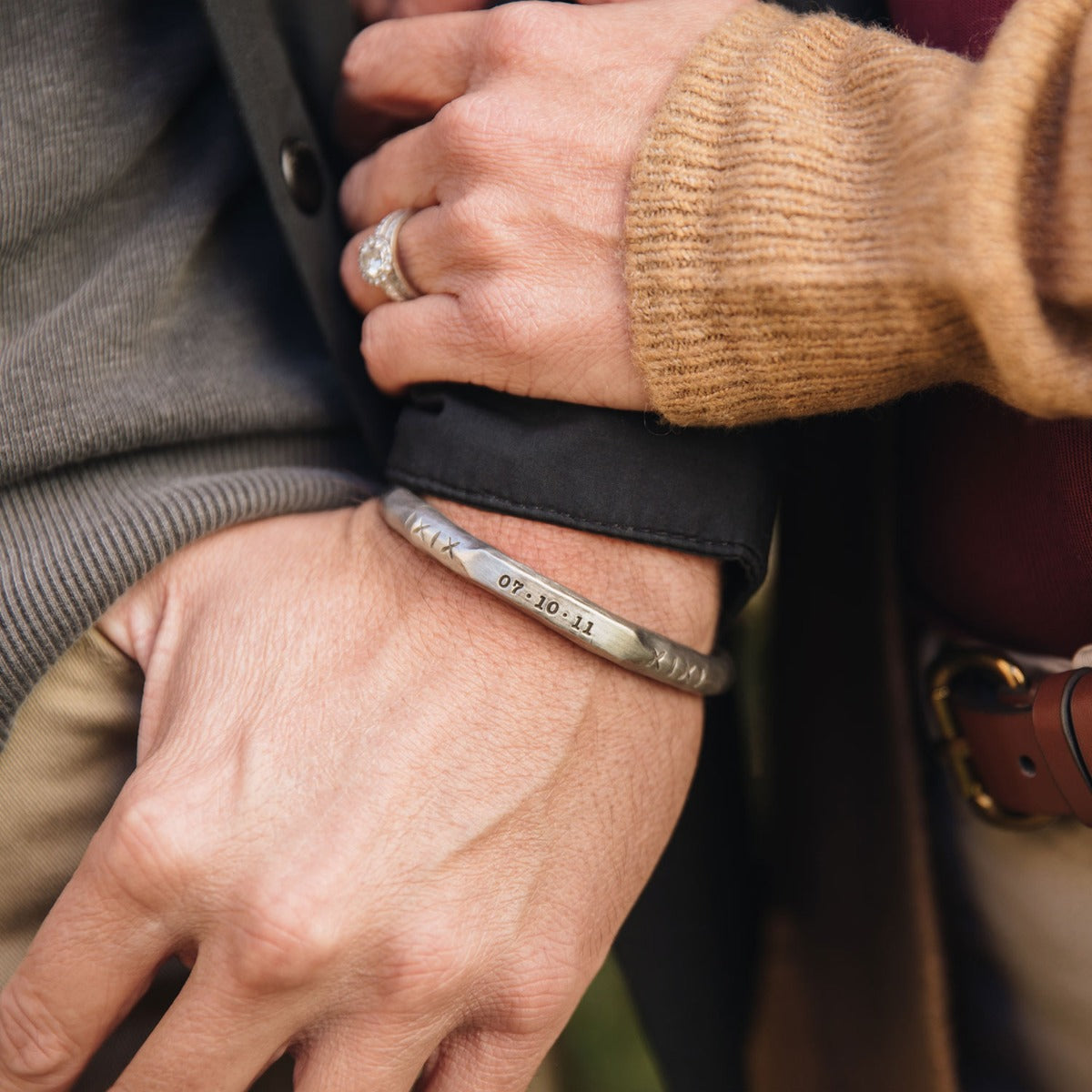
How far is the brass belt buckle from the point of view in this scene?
0.79 m

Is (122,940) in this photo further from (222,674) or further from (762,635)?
(762,635)

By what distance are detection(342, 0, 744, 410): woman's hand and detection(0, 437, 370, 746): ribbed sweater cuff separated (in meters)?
0.16

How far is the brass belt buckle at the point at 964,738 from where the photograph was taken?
790mm

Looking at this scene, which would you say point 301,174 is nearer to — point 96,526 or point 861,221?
point 96,526

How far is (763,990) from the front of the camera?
1144 millimetres

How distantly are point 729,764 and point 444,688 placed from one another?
1.90ft

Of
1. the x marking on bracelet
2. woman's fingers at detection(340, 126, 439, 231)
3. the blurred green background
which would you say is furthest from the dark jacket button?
the blurred green background

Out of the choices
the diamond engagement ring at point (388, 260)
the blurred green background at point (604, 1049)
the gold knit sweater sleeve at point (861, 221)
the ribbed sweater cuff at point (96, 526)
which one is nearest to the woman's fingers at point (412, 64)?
the diamond engagement ring at point (388, 260)

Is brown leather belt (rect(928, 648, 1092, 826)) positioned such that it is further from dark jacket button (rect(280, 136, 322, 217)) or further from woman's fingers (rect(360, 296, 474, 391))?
dark jacket button (rect(280, 136, 322, 217))

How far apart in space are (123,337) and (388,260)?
23cm

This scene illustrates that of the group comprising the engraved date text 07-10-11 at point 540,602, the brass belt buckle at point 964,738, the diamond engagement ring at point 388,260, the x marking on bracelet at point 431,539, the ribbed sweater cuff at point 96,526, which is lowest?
the brass belt buckle at point 964,738

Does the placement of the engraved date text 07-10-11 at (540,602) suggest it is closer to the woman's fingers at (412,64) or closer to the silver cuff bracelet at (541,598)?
the silver cuff bracelet at (541,598)

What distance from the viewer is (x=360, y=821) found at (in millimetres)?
603

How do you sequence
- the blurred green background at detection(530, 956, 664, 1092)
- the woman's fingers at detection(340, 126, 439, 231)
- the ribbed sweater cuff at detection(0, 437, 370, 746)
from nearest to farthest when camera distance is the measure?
the ribbed sweater cuff at detection(0, 437, 370, 746) < the woman's fingers at detection(340, 126, 439, 231) < the blurred green background at detection(530, 956, 664, 1092)
